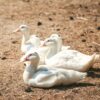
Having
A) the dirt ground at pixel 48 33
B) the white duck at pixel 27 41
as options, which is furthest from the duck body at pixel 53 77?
the white duck at pixel 27 41

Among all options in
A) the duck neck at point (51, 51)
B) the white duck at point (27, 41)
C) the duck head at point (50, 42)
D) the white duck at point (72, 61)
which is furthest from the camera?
the white duck at point (27, 41)

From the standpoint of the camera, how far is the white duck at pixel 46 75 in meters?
8.30

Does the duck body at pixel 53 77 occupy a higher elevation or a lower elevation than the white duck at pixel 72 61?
lower

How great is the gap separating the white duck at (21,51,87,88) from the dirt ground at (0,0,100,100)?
0.38 feet

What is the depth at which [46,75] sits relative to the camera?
27.1 ft

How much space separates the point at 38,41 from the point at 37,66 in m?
1.75

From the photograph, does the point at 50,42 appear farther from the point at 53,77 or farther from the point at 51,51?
the point at 53,77

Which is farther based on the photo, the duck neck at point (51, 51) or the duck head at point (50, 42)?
the duck head at point (50, 42)

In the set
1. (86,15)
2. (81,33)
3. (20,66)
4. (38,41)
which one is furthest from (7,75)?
(86,15)

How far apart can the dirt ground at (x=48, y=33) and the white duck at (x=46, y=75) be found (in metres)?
0.12

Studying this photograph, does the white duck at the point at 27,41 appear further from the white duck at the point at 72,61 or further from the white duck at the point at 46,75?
the white duck at the point at 46,75

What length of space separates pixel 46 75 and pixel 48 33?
3.80 metres

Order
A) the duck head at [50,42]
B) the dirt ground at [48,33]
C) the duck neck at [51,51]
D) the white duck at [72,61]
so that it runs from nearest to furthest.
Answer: the dirt ground at [48,33] → the white duck at [72,61] → the duck neck at [51,51] → the duck head at [50,42]

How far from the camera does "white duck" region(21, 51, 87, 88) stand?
27.2ft
